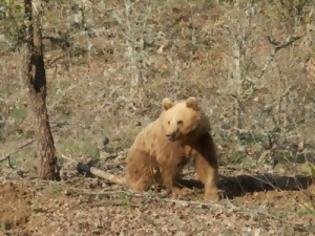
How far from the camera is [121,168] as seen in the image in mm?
9258

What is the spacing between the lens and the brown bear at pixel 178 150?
7152 mm

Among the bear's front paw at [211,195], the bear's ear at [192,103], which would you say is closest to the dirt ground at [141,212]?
the bear's front paw at [211,195]

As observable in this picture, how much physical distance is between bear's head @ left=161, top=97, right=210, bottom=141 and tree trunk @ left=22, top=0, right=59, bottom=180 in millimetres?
1222

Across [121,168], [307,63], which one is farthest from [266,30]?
[121,168]

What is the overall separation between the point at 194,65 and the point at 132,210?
1067cm

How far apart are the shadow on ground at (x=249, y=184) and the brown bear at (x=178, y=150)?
0.37 meters

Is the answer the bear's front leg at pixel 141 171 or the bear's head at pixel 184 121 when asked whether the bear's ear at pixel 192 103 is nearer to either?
the bear's head at pixel 184 121

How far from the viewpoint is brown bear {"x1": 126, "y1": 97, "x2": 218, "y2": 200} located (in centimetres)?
715

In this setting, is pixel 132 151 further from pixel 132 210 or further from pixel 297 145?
pixel 297 145

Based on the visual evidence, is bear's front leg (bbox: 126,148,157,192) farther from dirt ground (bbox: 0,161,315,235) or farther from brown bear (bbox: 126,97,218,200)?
dirt ground (bbox: 0,161,315,235)

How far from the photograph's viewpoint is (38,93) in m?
7.63

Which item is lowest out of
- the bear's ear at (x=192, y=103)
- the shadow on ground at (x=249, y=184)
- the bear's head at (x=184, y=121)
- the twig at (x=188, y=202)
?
the shadow on ground at (x=249, y=184)

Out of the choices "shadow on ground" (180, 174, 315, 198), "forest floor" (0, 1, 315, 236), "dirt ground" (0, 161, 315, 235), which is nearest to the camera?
"dirt ground" (0, 161, 315, 235)

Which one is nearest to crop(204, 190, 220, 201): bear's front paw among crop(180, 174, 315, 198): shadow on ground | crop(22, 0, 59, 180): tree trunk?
crop(180, 174, 315, 198): shadow on ground
